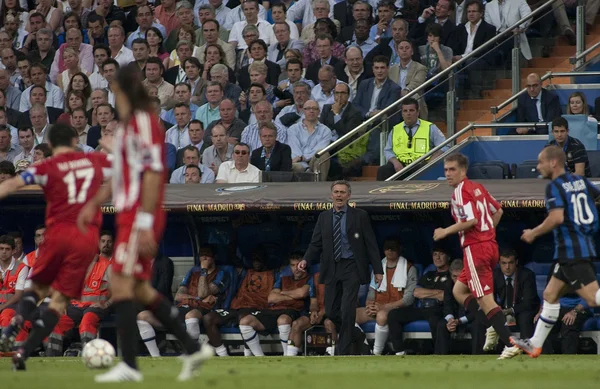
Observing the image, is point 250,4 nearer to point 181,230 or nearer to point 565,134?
point 181,230

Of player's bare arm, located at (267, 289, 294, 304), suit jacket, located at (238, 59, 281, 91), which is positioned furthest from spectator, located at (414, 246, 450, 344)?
suit jacket, located at (238, 59, 281, 91)

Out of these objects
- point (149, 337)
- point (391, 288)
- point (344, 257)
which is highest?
point (344, 257)

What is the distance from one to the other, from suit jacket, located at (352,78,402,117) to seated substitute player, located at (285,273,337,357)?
8.97 ft

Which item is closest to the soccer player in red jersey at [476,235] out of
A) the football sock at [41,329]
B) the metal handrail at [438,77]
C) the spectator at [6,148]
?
the metal handrail at [438,77]

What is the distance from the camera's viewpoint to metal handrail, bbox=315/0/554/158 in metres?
15.1

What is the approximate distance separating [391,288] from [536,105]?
11.1 ft

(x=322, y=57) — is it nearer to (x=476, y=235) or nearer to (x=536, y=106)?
(x=536, y=106)

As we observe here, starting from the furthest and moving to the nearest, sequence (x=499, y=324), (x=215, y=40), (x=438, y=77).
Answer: (x=215, y=40)
(x=438, y=77)
(x=499, y=324)

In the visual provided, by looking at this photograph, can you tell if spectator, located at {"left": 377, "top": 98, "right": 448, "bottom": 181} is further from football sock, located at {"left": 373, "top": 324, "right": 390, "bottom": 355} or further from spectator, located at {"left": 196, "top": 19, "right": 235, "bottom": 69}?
spectator, located at {"left": 196, "top": 19, "right": 235, "bottom": 69}

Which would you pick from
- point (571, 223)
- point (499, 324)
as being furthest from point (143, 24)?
point (571, 223)

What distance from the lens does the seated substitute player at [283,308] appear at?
14992 mm

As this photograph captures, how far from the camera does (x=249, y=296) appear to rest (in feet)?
51.5

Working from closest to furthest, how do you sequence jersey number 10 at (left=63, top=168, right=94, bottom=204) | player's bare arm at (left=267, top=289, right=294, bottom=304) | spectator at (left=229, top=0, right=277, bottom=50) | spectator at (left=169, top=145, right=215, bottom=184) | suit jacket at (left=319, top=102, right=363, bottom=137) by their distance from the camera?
jersey number 10 at (left=63, top=168, right=94, bottom=204)
player's bare arm at (left=267, top=289, right=294, bottom=304)
suit jacket at (left=319, top=102, right=363, bottom=137)
spectator at (left=169, top=145, right=215, bottom=184)
spectator at (left=229, top=0, right=277, bottom=50)

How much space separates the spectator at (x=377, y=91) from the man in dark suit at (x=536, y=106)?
1758mm
